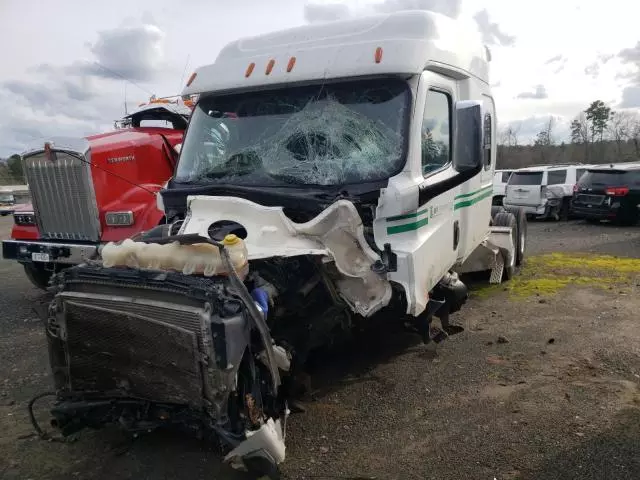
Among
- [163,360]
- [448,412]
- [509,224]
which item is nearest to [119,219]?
[163,360]

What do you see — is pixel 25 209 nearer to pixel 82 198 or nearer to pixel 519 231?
pixel 82 198

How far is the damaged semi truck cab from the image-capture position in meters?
3.11

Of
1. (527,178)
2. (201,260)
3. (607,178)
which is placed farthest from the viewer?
(527,178)

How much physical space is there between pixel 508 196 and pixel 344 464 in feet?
51.5

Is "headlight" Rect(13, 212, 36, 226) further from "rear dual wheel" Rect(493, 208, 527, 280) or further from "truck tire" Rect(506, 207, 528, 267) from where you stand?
"truck tire" Rect(506, 207, 528, 267)

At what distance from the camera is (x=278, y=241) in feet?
12.5

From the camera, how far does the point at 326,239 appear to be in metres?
3.85

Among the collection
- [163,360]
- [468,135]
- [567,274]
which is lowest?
[567,274]

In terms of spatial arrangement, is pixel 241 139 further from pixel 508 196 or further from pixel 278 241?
pixel 508 196

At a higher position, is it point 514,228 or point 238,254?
point 238,254

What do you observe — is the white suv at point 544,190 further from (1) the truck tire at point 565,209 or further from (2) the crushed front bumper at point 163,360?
(2) the crushed front bumper at point 163,360

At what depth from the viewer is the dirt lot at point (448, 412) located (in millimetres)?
3539

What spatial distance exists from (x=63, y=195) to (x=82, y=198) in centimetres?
36

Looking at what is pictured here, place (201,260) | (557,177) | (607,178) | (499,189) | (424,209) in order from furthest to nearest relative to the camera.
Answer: (499,189), (557,177), (607,178), (424,209), (201,260)
